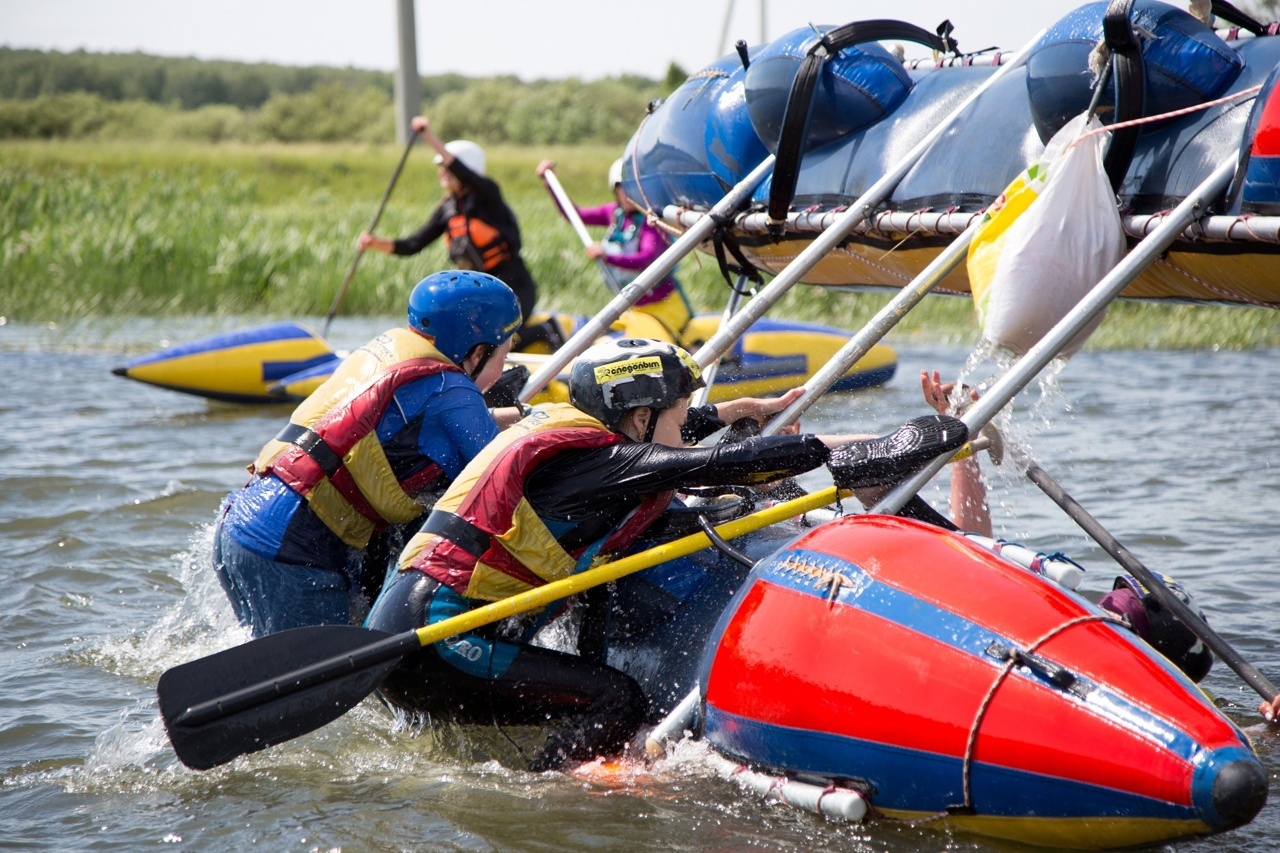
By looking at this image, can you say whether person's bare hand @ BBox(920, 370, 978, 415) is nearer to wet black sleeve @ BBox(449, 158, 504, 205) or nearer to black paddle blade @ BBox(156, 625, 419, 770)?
black paddle blade @ BBox(156, 625, 419, 770)

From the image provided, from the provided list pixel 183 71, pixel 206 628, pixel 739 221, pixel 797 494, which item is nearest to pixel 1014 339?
pixel 797 494

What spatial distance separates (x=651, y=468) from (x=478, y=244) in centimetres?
573

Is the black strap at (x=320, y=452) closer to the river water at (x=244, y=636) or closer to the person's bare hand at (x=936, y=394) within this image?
the river water at (x=244, y=636)

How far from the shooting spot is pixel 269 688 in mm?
3512

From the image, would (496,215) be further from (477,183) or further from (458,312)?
(458,312)

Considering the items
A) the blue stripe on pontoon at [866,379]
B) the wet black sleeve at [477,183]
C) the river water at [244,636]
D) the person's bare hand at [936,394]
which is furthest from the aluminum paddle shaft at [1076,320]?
the blue stripe on pontoon at [866,379]

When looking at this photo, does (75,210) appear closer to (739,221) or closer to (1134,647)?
(739,221)

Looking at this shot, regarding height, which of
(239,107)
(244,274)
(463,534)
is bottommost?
(244,274)

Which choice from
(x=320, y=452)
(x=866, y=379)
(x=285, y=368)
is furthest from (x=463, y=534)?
(x=866, y=379)

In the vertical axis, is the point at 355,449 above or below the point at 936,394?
below

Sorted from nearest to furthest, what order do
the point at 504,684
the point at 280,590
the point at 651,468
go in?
the point at 651,468, the point at 504,684, the point at 280,590

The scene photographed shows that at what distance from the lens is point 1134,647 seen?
2945 mm

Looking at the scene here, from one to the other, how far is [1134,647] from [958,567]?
1.40 feet

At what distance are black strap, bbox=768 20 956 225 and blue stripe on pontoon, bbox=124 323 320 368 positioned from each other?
223 inches
